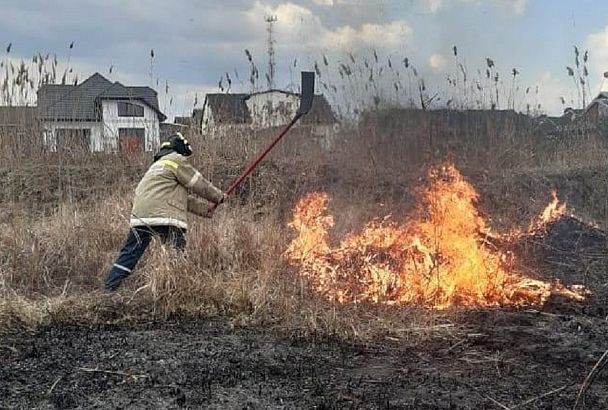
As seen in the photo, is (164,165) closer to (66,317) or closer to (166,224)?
(166,224)

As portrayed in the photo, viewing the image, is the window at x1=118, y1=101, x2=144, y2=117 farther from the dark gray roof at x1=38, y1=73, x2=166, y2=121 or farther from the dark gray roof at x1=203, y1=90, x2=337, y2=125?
the dark gray roof at x1=203, y1=90, x2=337, y2=125

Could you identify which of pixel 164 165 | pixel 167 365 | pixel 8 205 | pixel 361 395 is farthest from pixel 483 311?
pixel 8 205

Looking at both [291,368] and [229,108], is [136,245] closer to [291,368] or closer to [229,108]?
[291,368]

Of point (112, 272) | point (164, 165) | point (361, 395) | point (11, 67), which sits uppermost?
point (11, 67)

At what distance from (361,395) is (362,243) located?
3.52 metres

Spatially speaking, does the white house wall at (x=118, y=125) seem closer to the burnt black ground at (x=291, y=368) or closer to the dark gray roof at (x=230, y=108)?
the dark gray roof at (x=230, y=108)

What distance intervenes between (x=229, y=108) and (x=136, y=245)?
15.7ft

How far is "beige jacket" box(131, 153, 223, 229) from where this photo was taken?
7062mm

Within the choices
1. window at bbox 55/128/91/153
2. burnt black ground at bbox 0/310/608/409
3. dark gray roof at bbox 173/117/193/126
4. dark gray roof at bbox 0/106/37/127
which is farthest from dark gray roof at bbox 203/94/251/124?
burnt black ground at bbox 0/310/608/409

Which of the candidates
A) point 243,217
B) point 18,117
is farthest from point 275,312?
point 18,117

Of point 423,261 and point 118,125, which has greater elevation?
point 118,125

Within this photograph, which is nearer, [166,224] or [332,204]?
[166,224]

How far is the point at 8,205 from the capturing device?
9.88 metres

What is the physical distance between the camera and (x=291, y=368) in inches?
184
